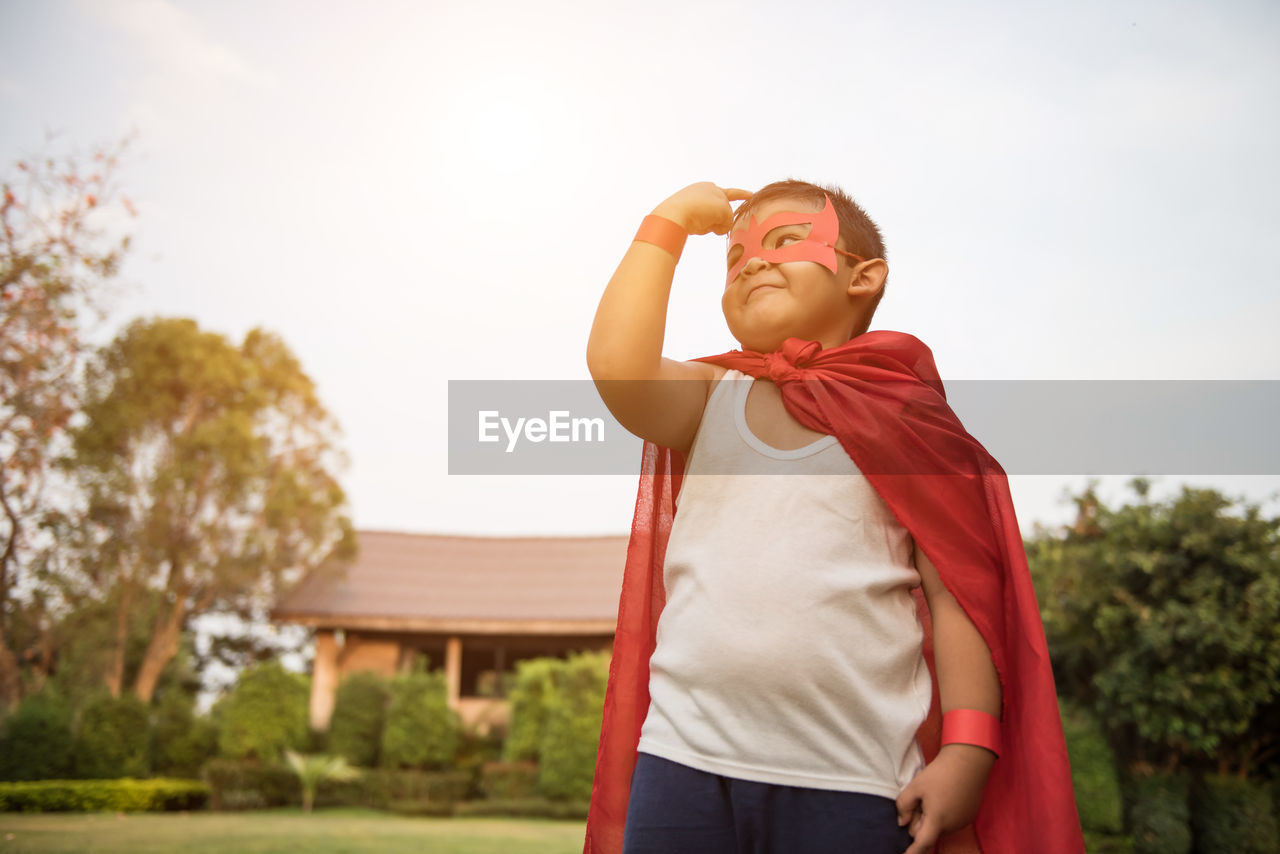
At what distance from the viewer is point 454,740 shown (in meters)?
17.0

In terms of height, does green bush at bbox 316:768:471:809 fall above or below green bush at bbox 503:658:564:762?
below

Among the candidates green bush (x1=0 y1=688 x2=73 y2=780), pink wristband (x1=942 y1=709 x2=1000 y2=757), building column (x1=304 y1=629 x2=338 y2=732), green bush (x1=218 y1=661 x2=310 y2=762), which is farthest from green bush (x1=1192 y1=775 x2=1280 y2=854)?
green bush (x1=0 y1=688 x2=73 y2=780)

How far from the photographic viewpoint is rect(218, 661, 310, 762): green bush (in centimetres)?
1670

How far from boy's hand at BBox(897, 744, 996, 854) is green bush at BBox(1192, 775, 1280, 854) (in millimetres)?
13821

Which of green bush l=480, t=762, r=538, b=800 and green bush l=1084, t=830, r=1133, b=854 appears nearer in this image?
green bush l=1084, t=830, r=1133, b=854

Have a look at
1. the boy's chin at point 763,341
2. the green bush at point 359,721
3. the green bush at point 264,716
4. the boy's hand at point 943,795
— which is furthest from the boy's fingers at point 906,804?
the green bush at point 264,716

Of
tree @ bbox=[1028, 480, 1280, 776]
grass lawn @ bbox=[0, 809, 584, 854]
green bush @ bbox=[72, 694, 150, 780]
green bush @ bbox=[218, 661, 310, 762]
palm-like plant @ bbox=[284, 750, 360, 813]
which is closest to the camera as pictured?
grass lawn @ bbox=[0, 809, 584, 854]

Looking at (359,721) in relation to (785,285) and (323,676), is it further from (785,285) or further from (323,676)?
(785,285)

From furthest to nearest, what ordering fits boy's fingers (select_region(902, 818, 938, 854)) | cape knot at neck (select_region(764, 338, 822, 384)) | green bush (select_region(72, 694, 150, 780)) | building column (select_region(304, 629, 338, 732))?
1. building column (select_region(304, 629, 338, 732))
2. green bush (select_region(72, 694, 150, 780))
3. cape knot at neck (select_region(764, 338, 822, 384))
4. boy's fingers (select_region(902, 818, 938, 854))

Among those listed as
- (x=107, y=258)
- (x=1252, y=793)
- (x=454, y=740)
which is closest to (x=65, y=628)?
(x=454, y=740)

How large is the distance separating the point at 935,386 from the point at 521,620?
19045 mm

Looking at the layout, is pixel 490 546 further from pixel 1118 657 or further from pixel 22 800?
pixel 1118 657

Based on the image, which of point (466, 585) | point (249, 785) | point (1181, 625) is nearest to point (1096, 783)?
point (1181, 625)

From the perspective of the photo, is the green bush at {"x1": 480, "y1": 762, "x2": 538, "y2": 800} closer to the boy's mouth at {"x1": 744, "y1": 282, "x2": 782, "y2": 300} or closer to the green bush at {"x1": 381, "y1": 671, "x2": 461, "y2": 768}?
the green bush at {"x1": 381, "y1": 671, "x2": 461, "y2": 768}
